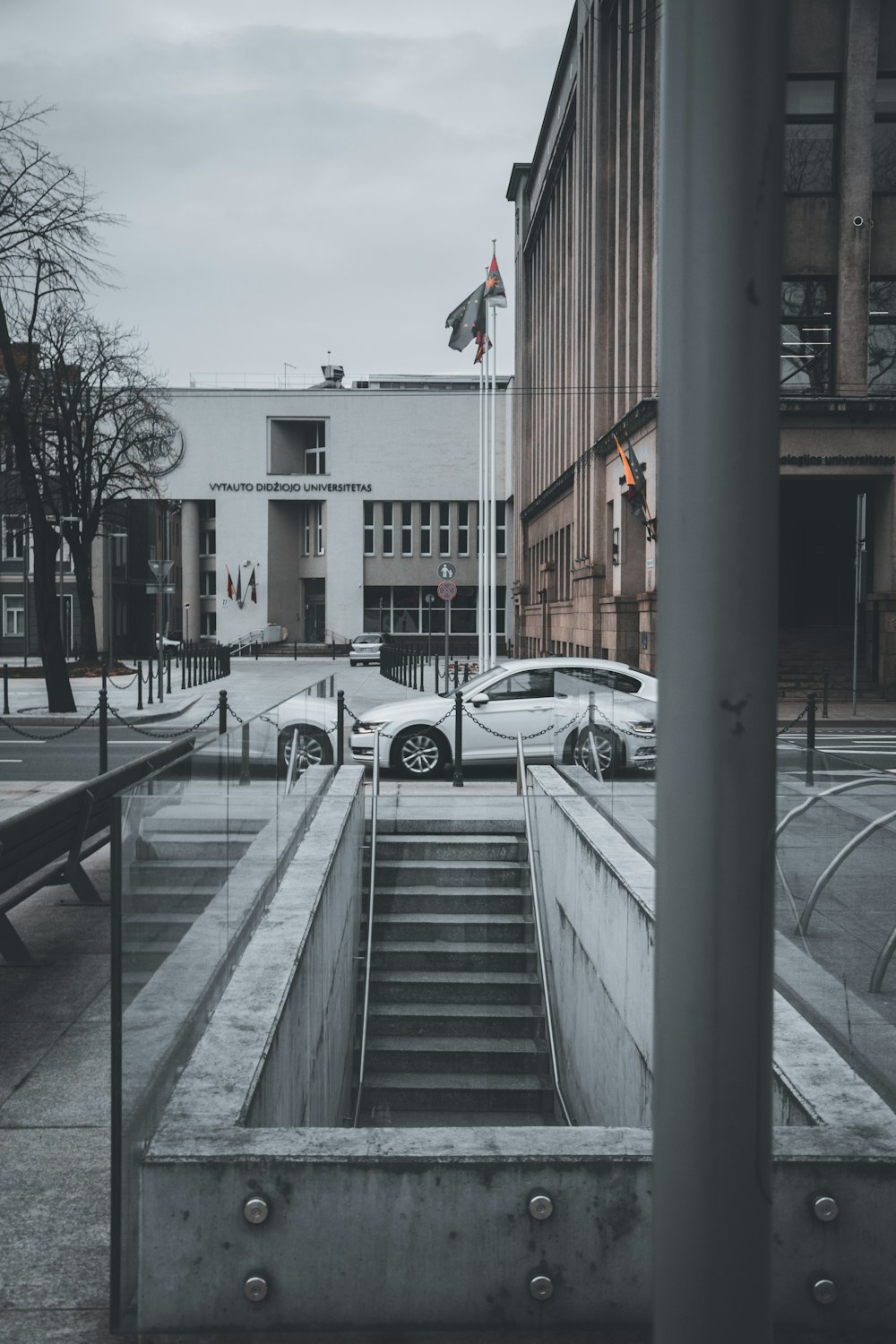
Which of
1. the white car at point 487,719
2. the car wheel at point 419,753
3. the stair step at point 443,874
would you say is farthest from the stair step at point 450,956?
the car wheel at point 419,753

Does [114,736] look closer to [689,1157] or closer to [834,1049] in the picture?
[834,1049]

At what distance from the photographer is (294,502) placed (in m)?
83.6

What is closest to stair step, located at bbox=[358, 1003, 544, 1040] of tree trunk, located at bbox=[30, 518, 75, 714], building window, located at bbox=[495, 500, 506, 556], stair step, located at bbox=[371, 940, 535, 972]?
stair step, located at bbox=[371, 940, 535, 972]

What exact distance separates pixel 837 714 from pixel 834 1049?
67.9 ft

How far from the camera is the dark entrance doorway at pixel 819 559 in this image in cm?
3356

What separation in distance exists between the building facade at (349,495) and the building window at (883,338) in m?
51.3

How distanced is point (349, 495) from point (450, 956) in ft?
235

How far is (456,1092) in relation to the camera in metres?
9.60

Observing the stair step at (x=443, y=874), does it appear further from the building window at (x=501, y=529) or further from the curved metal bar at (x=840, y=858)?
the building window at (x=501, y=529)

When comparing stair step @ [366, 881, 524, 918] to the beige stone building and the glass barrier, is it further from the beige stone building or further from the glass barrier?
the beige stone building

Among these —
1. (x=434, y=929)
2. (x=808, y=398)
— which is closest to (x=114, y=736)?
(x=434, y=929)

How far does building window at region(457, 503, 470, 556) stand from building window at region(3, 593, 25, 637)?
26.8 meters

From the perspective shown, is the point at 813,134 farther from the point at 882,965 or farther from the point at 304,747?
the point at 882,965

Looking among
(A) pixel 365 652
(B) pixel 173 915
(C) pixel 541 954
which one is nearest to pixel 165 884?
(B) pixel 173 915
